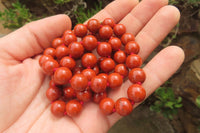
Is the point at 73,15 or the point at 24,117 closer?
the point at 24,117

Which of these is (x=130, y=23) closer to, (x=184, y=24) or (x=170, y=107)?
(x=184, y=24)

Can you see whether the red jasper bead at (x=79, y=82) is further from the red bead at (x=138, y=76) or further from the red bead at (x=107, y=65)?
the red bead at (x=138, y=76)

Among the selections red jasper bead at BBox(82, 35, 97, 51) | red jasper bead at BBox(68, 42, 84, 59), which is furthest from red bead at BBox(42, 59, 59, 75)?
red jasper bead at BBox(82, 35, 97, 51)

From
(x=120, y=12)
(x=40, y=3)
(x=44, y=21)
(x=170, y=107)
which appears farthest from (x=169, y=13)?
(x=40, y=3)

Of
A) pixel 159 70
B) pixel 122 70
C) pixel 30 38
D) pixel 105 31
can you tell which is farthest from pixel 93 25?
pixel 159 70

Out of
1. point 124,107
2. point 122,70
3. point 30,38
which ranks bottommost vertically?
point 124,107

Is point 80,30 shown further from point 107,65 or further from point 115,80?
point 115,80
